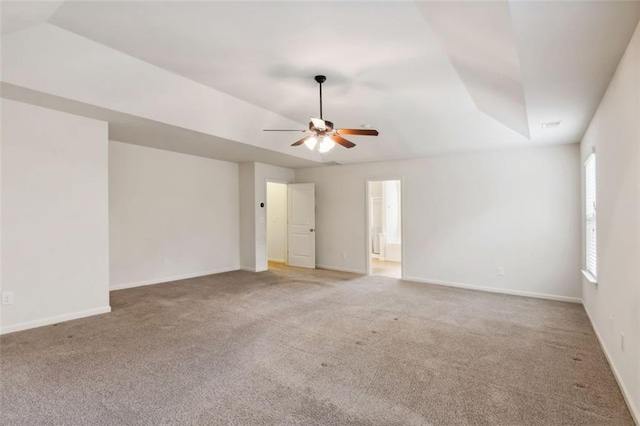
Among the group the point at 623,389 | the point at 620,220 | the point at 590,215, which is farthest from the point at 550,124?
the point at 623,389

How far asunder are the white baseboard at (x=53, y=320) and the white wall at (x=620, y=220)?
5175mm

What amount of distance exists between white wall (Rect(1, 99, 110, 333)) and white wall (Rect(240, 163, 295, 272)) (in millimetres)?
3150

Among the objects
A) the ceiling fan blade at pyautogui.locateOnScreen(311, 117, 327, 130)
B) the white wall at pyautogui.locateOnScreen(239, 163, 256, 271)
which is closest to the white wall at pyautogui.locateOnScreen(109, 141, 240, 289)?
the white wall at pyautogui.locateOnScreen(239, 163, 256, 271)

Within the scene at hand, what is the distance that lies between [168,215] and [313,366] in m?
4.47

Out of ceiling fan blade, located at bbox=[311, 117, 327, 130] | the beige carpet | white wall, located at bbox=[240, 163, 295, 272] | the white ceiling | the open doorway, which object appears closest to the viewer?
the white ceiling

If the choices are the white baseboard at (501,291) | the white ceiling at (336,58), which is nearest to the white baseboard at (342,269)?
the white baseboard at (501,291)

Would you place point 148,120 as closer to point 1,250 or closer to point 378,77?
point 1,250

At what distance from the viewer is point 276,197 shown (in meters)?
8.73

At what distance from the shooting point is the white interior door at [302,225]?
745 centimetres

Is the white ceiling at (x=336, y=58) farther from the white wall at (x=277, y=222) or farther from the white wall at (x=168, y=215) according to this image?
the white wall at (x=277, y=222)

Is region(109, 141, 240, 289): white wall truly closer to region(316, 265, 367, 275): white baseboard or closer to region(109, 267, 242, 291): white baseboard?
region(109, 267, 242, 291): white baseboard

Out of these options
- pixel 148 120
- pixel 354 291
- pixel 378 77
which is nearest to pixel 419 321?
pixel 354 291

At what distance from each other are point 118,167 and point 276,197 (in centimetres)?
407

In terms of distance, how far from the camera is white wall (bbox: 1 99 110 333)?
3436 millimetres
